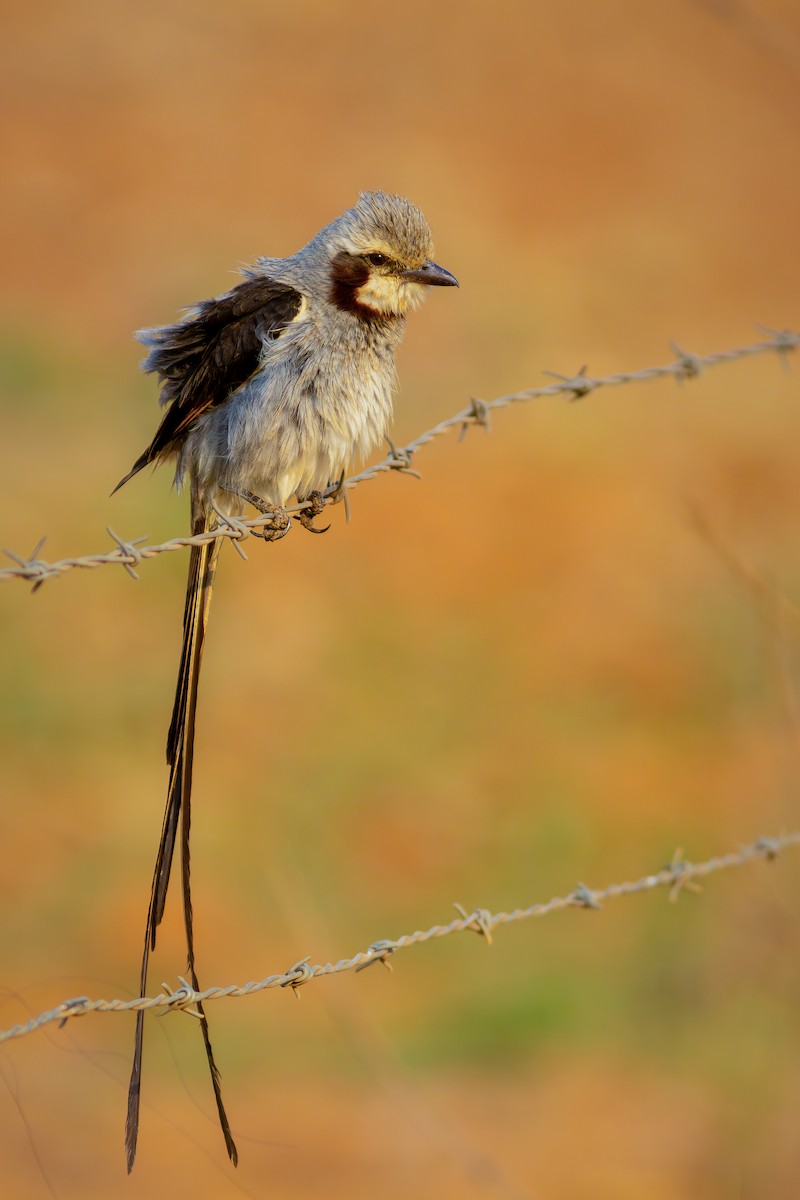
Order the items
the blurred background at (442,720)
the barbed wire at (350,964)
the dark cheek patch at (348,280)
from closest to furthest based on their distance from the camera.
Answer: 1. the barbed wire at (350,964)
2. the dark cheek patch at (348,280)
3. the blurred background at (442,720)

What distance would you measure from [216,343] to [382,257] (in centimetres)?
54

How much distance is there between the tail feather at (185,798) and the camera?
2770mm

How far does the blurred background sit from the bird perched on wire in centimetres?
99

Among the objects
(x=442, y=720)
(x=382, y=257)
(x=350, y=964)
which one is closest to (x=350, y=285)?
(x=382, y=257)

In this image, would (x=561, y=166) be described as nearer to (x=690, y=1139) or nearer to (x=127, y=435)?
(x=127, y=435)

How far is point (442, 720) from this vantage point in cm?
909

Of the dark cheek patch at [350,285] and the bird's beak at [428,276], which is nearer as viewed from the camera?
the dark cheek patch at [350,285]

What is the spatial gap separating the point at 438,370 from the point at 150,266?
4948 mm

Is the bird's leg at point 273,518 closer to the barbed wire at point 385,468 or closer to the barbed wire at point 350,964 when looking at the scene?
the barbed wire at point 385,468

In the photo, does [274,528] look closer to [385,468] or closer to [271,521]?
[271,521]

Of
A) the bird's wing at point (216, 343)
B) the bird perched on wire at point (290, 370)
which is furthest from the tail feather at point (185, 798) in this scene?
the bird's wing at point (216, 343)

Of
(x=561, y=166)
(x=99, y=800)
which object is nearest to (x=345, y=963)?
(x=99, y=800)

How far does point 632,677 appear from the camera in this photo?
9.99m

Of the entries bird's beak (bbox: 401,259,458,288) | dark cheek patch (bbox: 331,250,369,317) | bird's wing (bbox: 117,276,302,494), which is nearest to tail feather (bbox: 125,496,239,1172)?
bird's wing (bbox: 117,276,302,494)
